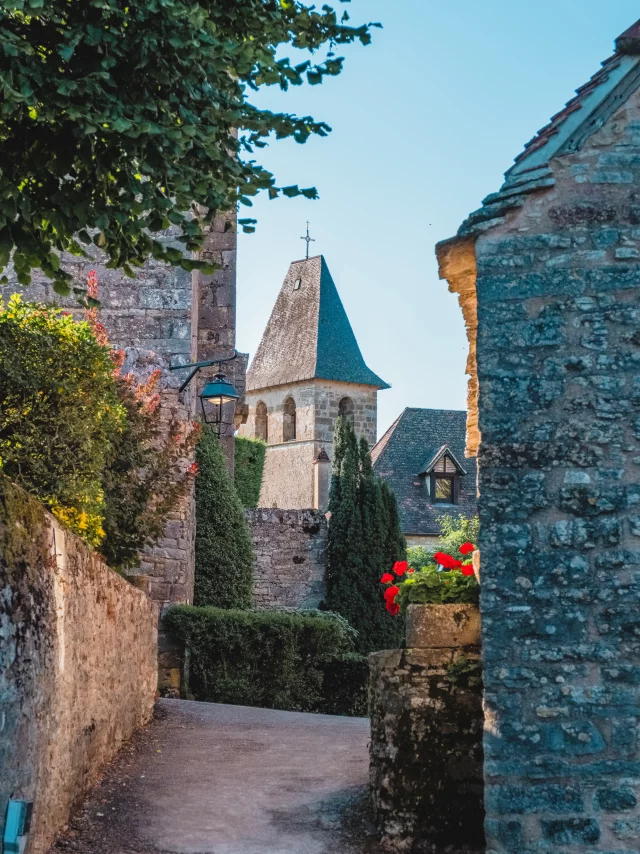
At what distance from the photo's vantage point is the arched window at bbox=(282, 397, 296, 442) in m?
43.4

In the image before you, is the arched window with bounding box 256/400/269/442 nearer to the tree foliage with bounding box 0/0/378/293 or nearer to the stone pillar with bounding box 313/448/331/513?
the stone pillar with bounding box 313/448/331/513

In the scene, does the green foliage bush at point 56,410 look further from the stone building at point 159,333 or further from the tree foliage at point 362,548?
the tree foliage at point 362,548

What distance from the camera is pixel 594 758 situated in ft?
16.4

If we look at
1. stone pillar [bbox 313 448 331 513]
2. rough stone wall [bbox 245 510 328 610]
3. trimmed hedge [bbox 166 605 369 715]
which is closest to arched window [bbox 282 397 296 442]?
stone pillar [bbox 313 448 331 513]

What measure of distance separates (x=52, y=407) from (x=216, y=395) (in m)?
7.27

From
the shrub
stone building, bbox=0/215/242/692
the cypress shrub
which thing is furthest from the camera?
the cypress shrub

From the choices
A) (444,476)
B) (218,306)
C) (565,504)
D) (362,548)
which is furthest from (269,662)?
(444,476)

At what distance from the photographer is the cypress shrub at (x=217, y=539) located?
48.9ft

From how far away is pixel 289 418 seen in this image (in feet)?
143

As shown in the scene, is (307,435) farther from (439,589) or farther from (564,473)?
(564,473)

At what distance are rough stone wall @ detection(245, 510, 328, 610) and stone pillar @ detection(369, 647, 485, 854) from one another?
13.8 m

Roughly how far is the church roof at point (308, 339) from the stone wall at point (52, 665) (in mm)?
35056

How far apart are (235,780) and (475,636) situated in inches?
90.6

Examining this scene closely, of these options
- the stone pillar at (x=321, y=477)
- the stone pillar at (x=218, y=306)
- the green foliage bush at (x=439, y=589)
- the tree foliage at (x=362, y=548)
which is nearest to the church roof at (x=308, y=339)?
the stone pillar at (x=321, y=477)
